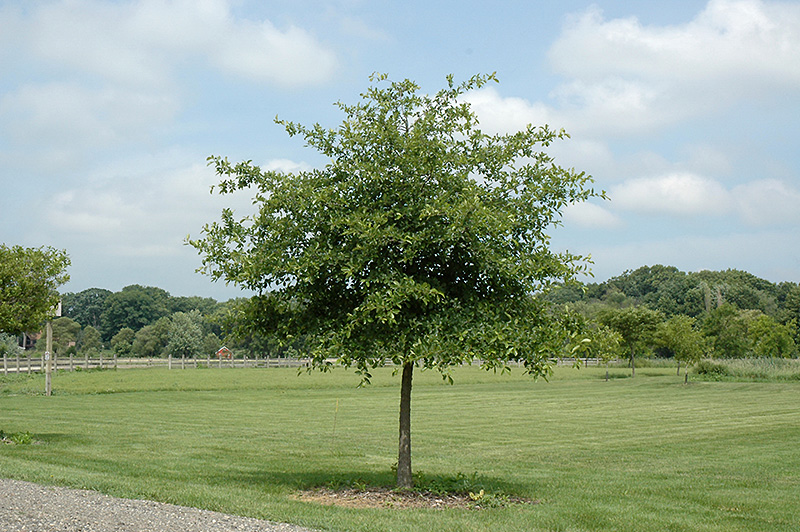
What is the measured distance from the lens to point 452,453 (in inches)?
733

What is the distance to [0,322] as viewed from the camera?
1717 centimetres

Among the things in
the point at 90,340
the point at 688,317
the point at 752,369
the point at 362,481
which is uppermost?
the point at 688,317

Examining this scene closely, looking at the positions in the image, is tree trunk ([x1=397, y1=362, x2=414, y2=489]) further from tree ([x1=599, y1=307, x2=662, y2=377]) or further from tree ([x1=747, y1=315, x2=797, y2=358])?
tree ([x1=747, y1=315, x2=797, y2=358])

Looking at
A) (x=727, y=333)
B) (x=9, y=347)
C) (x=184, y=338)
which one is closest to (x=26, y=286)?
(x=727, y=333)

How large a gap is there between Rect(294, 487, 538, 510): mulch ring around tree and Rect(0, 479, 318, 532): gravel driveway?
8.44 ft

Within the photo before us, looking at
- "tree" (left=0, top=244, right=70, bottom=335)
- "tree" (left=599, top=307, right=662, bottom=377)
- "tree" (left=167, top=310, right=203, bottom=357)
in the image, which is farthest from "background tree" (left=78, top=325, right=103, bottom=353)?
"tree" (left=0, top=244, right=70, bottom=335)

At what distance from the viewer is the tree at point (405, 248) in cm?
1008

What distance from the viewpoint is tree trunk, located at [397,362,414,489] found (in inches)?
453

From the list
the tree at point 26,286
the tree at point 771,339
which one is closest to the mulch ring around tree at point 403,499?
the tree at point 26,286

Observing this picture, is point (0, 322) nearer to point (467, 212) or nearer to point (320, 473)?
point (320, 473)

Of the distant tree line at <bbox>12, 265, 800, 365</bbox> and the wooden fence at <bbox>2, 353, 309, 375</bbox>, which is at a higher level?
the distant tree line at <bbox>12, 265, 800, 365</bbox>

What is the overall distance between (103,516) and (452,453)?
11.4 metres

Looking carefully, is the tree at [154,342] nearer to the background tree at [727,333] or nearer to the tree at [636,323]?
the tree at [636,323]

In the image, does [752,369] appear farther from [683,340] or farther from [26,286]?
[26,286]
